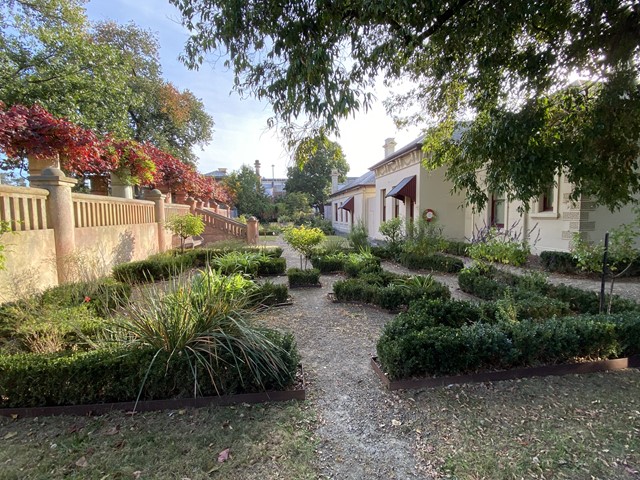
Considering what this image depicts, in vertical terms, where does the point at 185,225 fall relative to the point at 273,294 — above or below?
above

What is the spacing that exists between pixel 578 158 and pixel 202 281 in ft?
16.6

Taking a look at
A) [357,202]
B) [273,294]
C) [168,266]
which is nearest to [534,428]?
[273,294]

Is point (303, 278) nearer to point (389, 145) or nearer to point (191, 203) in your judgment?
point (191, 203)

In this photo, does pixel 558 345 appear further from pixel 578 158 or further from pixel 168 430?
pixel 168 430

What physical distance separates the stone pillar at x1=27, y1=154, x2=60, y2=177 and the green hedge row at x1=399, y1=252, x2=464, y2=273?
29.3ft

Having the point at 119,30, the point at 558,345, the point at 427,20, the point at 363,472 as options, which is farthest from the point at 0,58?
the point at 558,345

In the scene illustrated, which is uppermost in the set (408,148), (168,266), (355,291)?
(408,148)

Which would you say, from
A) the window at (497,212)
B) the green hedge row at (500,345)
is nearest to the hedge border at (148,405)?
the green hedge row at (500,345)

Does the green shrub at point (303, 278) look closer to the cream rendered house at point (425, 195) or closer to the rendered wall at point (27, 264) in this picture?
the rendered wall at point (27, 264)

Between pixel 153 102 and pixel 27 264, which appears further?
pixel 153 102

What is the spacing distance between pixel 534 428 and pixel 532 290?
3838 mm

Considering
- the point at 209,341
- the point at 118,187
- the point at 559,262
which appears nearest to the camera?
the point at 209,341

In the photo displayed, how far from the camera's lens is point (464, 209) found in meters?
14.4

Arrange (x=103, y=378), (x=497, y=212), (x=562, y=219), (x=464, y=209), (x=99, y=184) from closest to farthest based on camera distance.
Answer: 1. (x=103, y=378)
2. (x=99, y=184)
3. (x=562, y=219)
4. (x=497, y=212)
5. (x=464, y=209)
